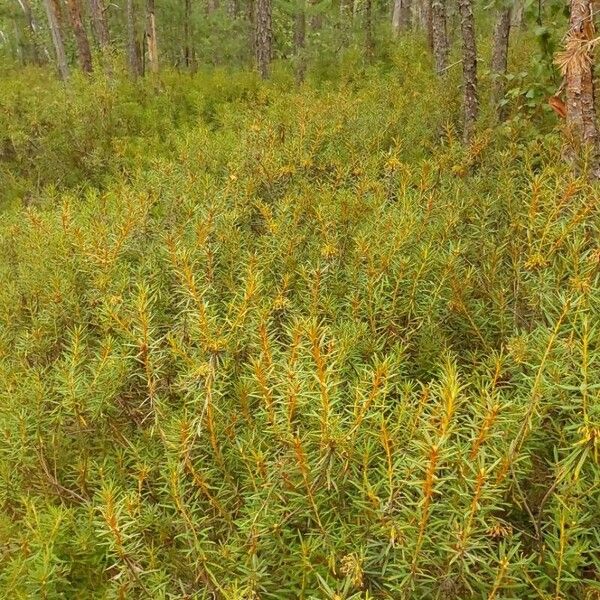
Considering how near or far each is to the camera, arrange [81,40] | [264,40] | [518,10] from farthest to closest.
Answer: [81,40], [264,40], [518,10]

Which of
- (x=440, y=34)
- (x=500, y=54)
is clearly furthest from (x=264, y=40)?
(x=500, y=54)

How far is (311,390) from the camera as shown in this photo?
76.6 inches

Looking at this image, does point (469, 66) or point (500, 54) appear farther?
point (500, 54)

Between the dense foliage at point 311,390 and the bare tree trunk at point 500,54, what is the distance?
212 cm

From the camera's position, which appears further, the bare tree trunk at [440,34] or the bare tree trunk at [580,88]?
the bare tree trunk at [440,34]

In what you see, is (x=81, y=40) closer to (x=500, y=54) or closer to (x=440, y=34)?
(x=440, y=34)

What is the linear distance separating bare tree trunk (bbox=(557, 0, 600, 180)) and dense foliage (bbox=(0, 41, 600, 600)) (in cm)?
43

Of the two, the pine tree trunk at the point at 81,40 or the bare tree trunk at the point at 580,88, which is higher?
the pine tree trunk at the point at 81,40

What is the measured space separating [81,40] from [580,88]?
1135cm

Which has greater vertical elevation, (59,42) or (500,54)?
(59,42)

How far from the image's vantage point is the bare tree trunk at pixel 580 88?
127 inches

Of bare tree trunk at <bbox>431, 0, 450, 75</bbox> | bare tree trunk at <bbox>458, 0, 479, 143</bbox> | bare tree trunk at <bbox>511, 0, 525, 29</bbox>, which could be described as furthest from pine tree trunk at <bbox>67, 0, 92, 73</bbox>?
bare tree trunk at <bbox>458, 0, 479, 143</bbox>

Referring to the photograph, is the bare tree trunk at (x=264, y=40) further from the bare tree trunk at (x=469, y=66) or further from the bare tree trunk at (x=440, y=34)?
the bare tree trunk at (x=469, y=66)

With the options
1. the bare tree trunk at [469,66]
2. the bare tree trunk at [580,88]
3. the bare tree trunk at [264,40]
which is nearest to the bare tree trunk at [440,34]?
the bare tree trunk at [469,66]
